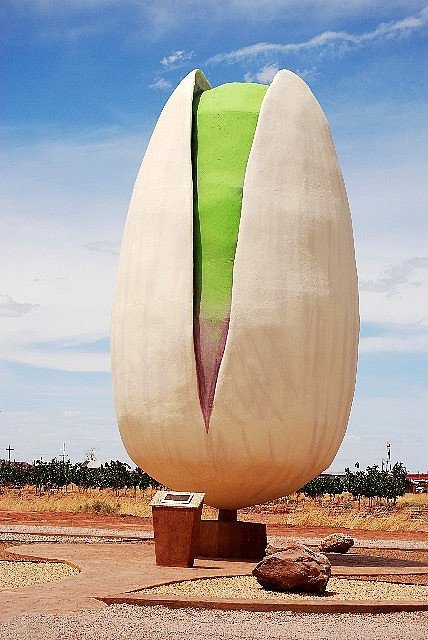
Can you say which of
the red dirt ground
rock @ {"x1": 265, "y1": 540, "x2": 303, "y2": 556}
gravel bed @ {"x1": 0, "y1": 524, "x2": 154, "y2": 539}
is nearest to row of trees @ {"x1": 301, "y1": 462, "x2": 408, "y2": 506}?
the red dirt ground

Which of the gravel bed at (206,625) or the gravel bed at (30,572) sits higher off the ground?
the gravel bed at (30,572)

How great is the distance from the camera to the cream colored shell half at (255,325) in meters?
14.8

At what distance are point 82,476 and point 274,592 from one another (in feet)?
152

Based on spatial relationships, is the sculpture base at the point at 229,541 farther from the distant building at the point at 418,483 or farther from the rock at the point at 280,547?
the distant building at the point at 418,483

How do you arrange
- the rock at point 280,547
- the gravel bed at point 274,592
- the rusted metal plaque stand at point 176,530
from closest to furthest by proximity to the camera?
1. the gravel bed at point 274,592
2. the rock at point 280,547
3. the rusted metal plaque stand at point 176,530

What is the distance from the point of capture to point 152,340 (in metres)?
15.2

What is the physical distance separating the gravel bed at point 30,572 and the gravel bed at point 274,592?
190cm

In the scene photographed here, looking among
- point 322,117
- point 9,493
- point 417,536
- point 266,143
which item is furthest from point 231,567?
point 9,493

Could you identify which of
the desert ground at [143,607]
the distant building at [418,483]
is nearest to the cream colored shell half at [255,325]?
the desert ground at [143,607]

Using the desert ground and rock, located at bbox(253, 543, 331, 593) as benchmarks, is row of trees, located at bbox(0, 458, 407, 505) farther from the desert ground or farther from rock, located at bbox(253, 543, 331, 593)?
rock, located at bbox(253, 543, 331, 593)

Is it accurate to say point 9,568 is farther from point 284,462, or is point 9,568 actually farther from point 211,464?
point 284,462

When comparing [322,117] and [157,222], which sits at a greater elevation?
[322,117]

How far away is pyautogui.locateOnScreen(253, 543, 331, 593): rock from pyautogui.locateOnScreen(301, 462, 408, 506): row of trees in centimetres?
3420

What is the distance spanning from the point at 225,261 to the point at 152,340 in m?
1.72
